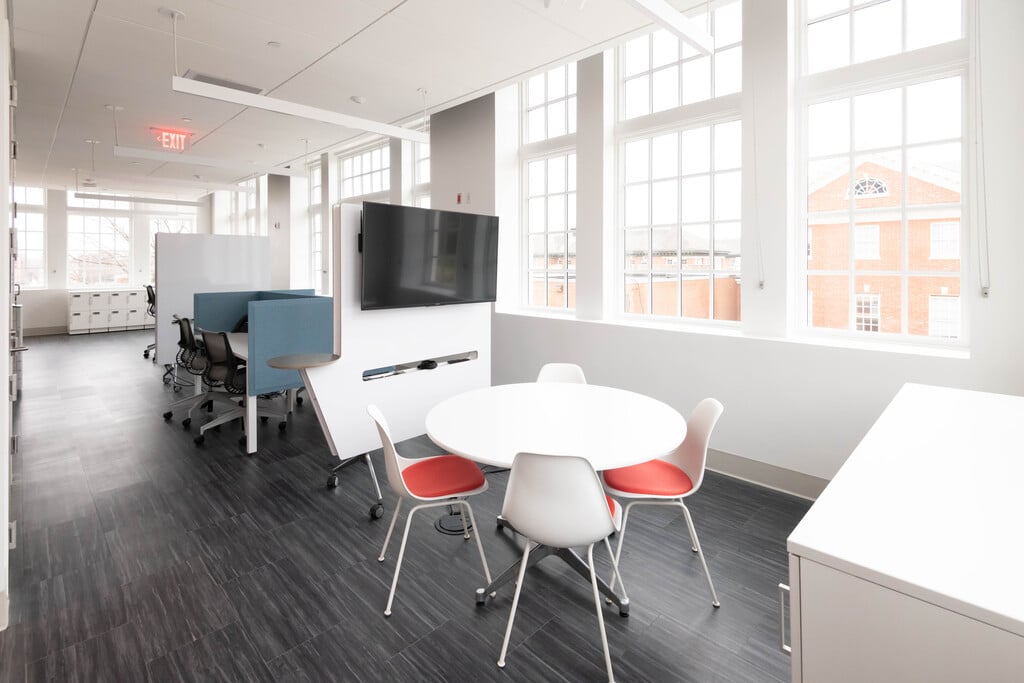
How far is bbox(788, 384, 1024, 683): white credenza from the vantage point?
87 centimetres

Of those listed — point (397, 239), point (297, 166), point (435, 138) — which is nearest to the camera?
point (397, 239)

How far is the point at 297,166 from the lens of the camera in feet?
29.6

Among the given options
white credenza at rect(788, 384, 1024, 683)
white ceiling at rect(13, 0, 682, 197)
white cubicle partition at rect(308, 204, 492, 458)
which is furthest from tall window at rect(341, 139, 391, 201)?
white credenza at rect(788, 384, 1024, 683)

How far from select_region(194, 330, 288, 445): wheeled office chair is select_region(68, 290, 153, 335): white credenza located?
9100mm

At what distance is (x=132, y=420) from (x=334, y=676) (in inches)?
177

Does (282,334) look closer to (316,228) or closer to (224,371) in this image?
(224,371)

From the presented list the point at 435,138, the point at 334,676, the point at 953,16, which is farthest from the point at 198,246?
the point at 953,16

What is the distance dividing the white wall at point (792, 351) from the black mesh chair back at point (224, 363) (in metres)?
3.10

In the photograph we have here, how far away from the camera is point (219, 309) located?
6094 mm

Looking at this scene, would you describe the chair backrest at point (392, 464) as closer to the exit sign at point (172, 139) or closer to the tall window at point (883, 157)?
the tall window at point (883, 157)

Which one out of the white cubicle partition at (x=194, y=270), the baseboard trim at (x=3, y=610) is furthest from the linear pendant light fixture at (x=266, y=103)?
the white cubicle partition at (x=194, y=270)

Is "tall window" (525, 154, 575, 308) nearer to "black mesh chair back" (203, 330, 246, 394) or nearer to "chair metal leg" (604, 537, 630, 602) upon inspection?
"black mesh chair back" (203, 330, 246, 394)

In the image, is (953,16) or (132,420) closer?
(953,16)

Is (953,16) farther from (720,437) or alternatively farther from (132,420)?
(132,420)
